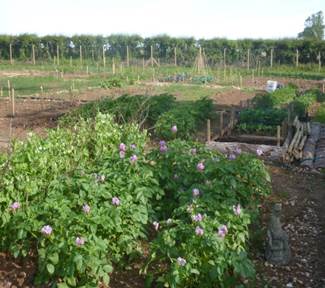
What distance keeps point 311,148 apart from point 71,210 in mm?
6316

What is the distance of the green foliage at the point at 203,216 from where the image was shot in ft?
11.2

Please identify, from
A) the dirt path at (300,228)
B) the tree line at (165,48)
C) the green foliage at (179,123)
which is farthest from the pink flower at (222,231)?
the tree line at (165,48)

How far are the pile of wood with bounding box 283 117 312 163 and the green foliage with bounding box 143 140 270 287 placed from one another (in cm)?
329

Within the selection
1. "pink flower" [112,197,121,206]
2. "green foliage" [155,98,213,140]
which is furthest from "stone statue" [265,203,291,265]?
"green foliage" [155,98,213,140]

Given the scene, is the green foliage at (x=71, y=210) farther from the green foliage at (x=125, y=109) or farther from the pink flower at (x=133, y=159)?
the green foliage at (x=125, y=109)

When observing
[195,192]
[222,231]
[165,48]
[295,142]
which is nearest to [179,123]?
[295,142]

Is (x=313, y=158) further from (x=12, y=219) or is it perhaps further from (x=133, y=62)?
(x=133, y=62)

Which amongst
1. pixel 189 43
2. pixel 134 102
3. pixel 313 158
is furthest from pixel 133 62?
pixel 313 158

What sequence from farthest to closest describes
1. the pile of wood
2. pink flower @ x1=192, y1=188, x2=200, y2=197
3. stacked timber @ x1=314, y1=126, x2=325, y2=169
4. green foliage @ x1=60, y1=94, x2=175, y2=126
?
1. green foliage @ x1=60, y1=94, x2=175, y2=126
2. the pile of wood
3. stacked timber @ x1=314, y1=126, x2=325, y2=169
4. pink flower @ x1=192, y1=188, x2=200, y2=197

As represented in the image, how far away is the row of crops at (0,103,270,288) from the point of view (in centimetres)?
341

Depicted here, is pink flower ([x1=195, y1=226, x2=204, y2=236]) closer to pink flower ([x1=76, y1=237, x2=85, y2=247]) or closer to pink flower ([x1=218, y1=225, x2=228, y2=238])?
pink flower ([x1=218, y1=225, x2=228, y2=238])

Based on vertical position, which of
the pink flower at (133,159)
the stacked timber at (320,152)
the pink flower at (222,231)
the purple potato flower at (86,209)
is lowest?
the stacked timber at (320,152)

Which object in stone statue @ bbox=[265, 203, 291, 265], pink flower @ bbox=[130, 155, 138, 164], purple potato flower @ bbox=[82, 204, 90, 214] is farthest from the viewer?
pink flower @ bbox=[130, 155, 138, 164]

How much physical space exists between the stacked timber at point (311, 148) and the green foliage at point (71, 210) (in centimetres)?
402
